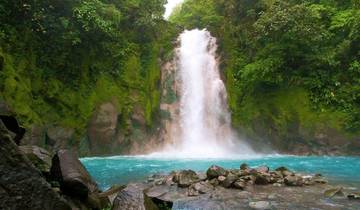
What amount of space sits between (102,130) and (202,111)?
7.21 metres

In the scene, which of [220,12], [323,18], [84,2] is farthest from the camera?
[220,12]

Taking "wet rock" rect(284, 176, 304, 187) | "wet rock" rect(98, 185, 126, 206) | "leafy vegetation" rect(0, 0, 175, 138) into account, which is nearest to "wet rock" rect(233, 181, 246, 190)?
"wet rock" rect(284, 176, 304, 187)

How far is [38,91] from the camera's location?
764 inches

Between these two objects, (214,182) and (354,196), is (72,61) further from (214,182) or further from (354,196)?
(354,196)

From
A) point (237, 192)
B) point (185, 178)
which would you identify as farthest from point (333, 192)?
point (185, 178)

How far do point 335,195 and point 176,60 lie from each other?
18.7 meters

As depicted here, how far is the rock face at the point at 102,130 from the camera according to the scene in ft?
69.9

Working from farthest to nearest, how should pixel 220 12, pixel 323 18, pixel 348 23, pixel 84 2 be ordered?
pixel 220 12, pixel 323 18, pixel 348 23, pixel 84 2

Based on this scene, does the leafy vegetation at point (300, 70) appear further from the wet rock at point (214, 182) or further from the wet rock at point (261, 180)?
the wet rock at point (214, 182)

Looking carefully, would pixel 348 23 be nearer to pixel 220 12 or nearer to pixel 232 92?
pixel 232 92

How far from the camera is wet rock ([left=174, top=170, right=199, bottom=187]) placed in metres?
11.2

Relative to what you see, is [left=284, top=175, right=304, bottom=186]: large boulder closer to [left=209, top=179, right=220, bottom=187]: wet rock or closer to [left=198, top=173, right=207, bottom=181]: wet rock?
[left=209, top=179, right=220, bottom=187]: wet rock

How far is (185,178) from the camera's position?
37.9 feet

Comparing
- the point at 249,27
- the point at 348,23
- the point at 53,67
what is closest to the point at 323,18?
the point at 348,23
